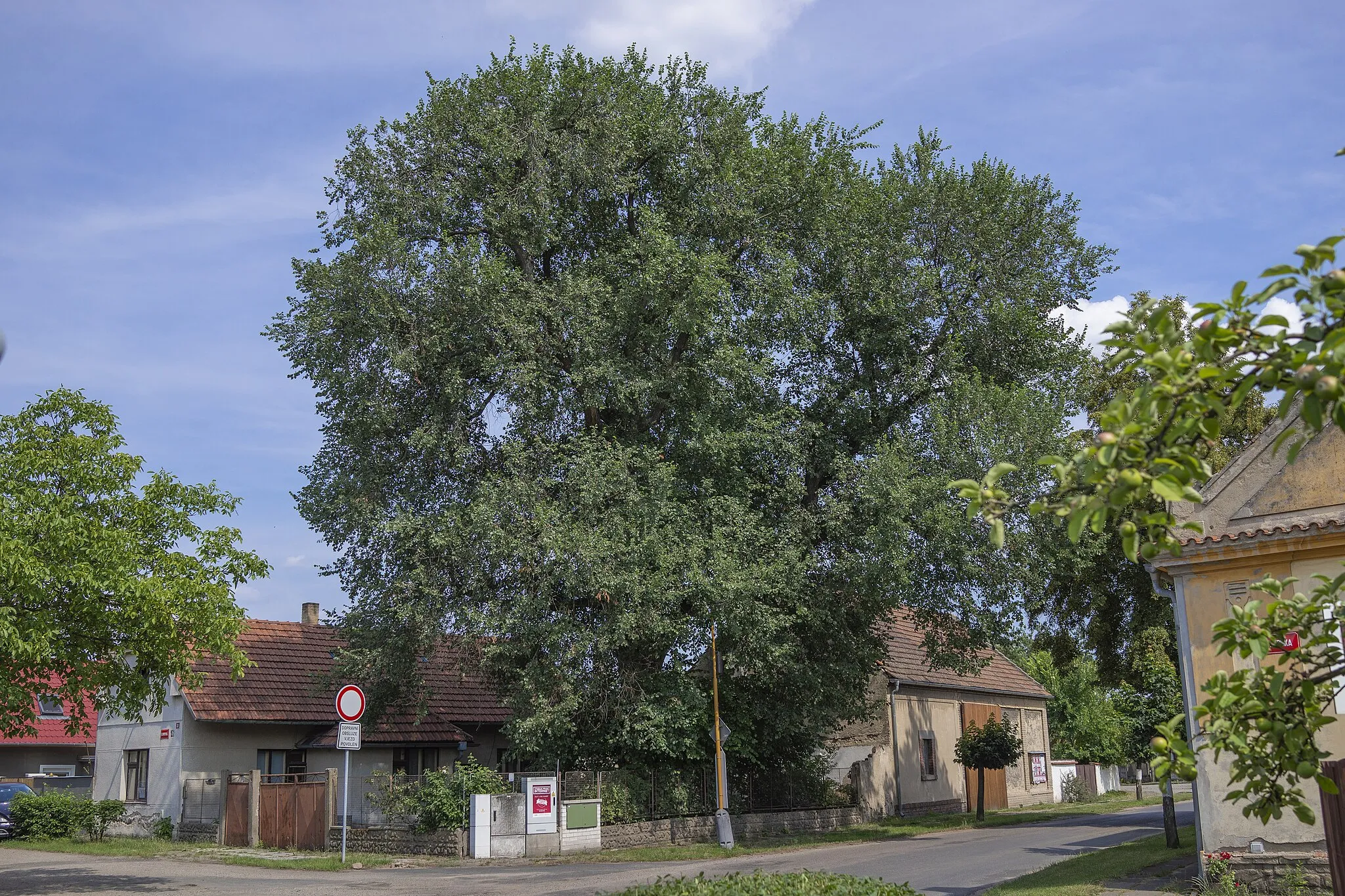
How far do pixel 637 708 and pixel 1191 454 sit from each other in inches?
832

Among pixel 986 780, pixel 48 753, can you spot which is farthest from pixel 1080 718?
pixel 48 753

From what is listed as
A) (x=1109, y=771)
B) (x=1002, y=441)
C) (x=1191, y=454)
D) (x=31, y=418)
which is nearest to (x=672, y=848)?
(x=1002, y=441)

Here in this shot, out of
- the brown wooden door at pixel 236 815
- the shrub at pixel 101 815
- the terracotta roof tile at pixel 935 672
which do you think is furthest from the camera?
the terracotta roof tile at pixel 935 672

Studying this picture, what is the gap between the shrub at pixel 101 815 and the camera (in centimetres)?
2916

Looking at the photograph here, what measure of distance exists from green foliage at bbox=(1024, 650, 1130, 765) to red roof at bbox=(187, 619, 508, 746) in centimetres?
3059

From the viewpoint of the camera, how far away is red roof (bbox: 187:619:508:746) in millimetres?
29953

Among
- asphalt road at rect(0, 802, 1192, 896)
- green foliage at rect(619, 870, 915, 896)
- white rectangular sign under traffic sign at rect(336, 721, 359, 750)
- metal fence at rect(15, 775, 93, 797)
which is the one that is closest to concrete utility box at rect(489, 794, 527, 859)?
asphalt road at rect(0, 802, 1192, 896)

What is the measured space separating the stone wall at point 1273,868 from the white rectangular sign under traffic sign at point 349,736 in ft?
49.0

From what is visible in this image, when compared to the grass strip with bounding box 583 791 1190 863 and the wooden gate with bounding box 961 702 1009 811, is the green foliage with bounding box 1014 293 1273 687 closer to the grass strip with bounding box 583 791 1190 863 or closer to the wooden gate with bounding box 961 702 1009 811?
the grass strip with bounding box 583 791 1190 863

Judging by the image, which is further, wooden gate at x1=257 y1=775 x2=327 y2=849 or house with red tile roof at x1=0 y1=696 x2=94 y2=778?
house with red tile roof at x1=0 y1=696 x2=94 y2=778

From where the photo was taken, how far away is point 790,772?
30.6 meters

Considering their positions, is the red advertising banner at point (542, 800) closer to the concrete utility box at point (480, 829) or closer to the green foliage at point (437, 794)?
the green foliage at point (437, 794)

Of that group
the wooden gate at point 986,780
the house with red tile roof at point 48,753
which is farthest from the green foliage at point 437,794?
the house with red tile roof at point 48,753

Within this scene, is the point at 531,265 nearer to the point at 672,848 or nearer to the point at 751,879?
the point at 672,848
